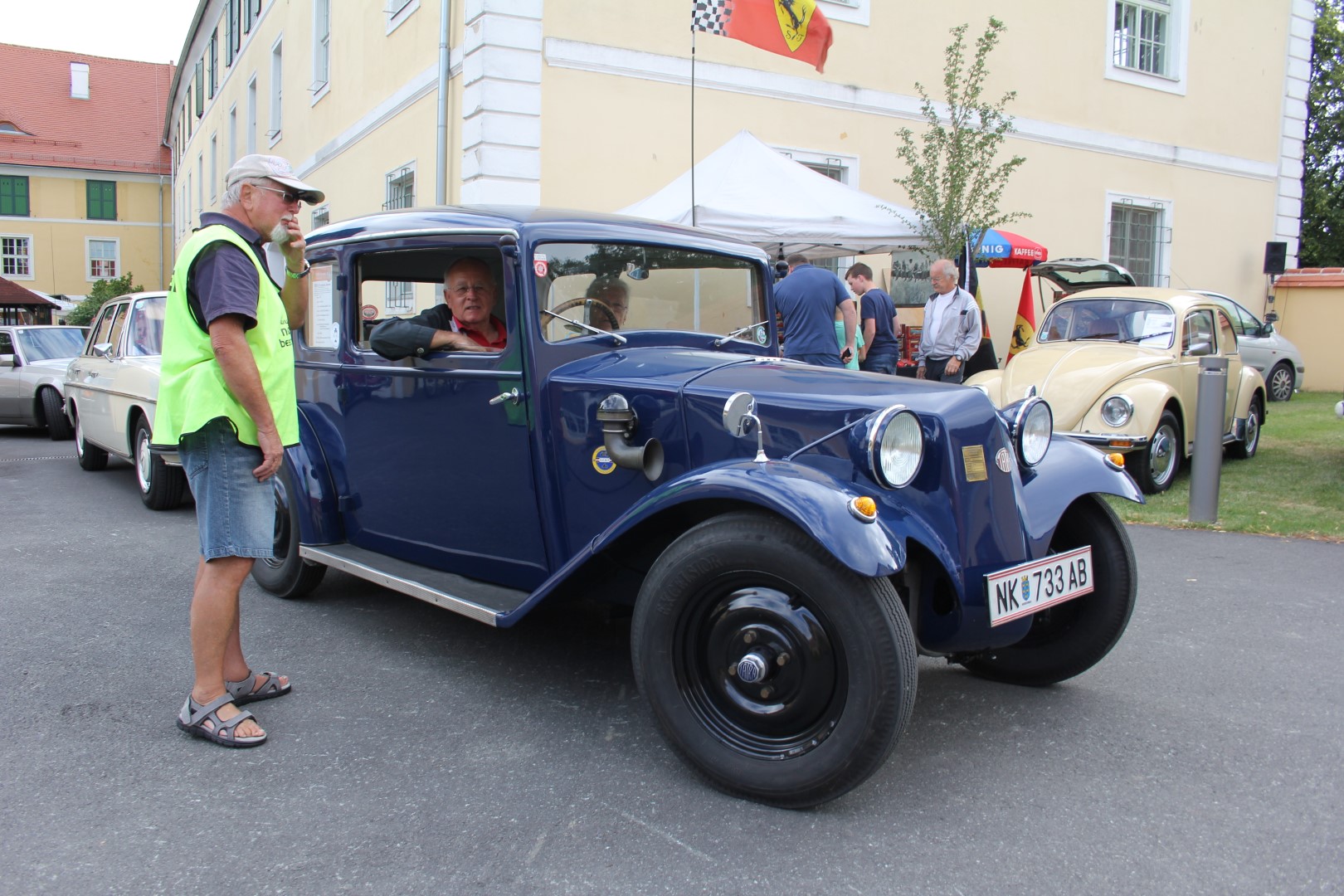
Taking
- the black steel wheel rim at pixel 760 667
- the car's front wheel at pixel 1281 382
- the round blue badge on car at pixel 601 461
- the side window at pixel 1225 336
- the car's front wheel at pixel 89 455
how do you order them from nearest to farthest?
the black steel wheel rim at pixel 760 667 → the round blue badge on car at pixel 601 461 → the side window at pixel 1225 336 → the car's front wheel at pixel 89 455 → the car's front wheel at pixel 1281 382

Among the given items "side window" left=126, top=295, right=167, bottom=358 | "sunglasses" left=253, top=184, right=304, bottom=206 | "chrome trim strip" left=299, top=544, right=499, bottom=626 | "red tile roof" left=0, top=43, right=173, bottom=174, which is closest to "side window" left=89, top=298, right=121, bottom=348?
"side window" left=126, top=295, right=167, bottom=358

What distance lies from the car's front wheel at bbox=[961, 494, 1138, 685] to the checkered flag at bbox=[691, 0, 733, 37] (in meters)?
6.66

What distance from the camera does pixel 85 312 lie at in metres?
31.1

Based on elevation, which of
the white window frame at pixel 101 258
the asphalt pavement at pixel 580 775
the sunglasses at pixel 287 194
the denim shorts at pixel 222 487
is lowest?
the asphalt pavement at pixel 580 775

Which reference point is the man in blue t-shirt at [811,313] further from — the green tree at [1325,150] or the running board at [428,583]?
the green tree at [1325,150]

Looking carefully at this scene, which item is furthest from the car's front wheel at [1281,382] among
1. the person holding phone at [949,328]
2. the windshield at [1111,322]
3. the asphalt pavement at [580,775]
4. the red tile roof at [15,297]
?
the red tile roof at [15,297]

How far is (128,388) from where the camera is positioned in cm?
696

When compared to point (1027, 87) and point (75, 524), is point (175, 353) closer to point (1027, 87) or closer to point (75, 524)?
point (75, 524)

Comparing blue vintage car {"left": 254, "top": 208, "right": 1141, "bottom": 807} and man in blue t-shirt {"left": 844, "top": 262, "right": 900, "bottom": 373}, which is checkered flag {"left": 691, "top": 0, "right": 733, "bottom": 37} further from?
blue vintage car {"left": 254, "top": 208, "right": 1141, "bottom": 807}

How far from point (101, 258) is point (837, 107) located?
126 ft

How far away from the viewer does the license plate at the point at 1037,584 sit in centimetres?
265

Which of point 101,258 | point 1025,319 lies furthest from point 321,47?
point 101,258

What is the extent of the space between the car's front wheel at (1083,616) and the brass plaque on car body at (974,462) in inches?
25.1

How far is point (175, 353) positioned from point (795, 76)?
10.1 m
